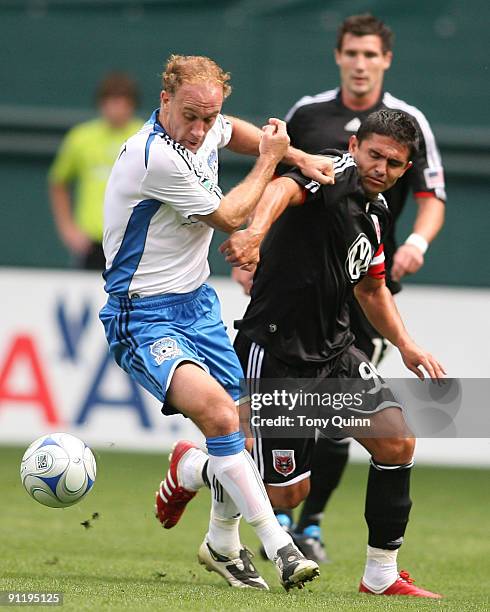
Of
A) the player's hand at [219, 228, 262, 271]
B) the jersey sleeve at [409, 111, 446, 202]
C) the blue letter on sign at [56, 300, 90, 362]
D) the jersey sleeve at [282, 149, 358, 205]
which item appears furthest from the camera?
the blue letter on sign at [56, 300, 90, 362]

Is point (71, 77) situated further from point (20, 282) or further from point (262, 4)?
point (20, 282)

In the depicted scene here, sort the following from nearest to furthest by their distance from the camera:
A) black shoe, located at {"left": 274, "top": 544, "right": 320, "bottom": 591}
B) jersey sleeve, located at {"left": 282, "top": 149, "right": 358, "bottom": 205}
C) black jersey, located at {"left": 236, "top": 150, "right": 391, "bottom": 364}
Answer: black shoe, located at {"left": 274, "top": 544, "right": 320, "bottom": 591} → jersey sleeve, located at {"left": 282, "top": 149, "right": 358, "bottom": 205} → black jersey, located at {"left": 236, "top": 150, "right": 391, "bottom": 364}

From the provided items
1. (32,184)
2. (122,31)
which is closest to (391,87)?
(122,31)

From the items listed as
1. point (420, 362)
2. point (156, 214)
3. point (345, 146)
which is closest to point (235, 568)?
point (420, 362)

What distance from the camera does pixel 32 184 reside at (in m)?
12.4

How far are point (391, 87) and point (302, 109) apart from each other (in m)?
4.98

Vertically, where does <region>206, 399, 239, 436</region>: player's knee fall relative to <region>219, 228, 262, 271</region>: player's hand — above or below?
below

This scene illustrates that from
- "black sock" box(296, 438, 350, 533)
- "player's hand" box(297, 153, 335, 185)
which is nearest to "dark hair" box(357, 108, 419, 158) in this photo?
"player's hand" box(297, 153, 335, 185)

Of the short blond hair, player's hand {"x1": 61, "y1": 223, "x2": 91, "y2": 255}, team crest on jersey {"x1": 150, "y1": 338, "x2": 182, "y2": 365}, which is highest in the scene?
the short blond hair

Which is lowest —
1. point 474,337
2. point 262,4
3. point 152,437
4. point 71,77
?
point 152,437

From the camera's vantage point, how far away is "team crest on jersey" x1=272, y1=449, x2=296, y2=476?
604 centimetres

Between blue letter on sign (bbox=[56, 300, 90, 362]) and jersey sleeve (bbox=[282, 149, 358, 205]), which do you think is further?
blue letter on sign (bbox=[56, 300, 90, 362])

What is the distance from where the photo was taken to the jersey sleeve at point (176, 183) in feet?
17.5

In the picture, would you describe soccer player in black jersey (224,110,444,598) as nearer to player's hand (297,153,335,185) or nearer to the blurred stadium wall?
player's hand (297,153,335,185)
